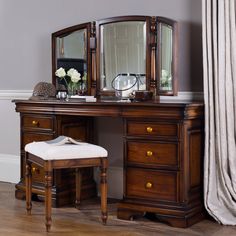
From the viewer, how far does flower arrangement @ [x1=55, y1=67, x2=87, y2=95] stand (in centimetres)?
434

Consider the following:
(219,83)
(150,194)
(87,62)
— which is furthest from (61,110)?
(219,83)

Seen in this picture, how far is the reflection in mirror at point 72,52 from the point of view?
434 cm

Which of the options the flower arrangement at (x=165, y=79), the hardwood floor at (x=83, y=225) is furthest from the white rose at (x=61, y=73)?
the hardwood floor at (x=83, y=225)

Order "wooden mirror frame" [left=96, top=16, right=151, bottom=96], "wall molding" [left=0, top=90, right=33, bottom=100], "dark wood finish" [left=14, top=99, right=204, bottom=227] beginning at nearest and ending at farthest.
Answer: "dark wood finish" [left=14, top=99, right=204, bottom=227] < "wooden mirror frame" [left=96, top=16, right=151, bottom=96] < "wall molding" [left=0, top=90, right=33, bottom=100]

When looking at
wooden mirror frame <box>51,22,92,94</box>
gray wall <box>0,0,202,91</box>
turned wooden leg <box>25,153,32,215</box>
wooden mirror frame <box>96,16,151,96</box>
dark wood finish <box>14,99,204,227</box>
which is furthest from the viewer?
wooden mirror frame <box>51,22,92,94</box>

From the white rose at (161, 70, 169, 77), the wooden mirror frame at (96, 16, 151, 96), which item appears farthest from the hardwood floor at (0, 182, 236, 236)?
the white rose at (161, 70, 169, 77)

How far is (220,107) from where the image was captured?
11.6 ft

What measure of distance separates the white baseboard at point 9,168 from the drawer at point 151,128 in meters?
1.66

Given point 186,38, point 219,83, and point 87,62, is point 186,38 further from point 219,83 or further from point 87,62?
point 87,62

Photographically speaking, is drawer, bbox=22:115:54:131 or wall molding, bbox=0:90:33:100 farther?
wall molding, bbox=0:90:33:100

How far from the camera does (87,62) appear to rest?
4309 mm

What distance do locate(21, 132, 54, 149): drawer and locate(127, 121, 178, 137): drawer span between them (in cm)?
74

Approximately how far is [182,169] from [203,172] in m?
0.27

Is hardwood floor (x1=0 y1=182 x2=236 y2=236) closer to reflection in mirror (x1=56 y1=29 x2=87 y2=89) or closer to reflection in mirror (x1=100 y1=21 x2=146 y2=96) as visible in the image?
reflection in mirror (x1=100 y1=21 x2=146 y2=96)
